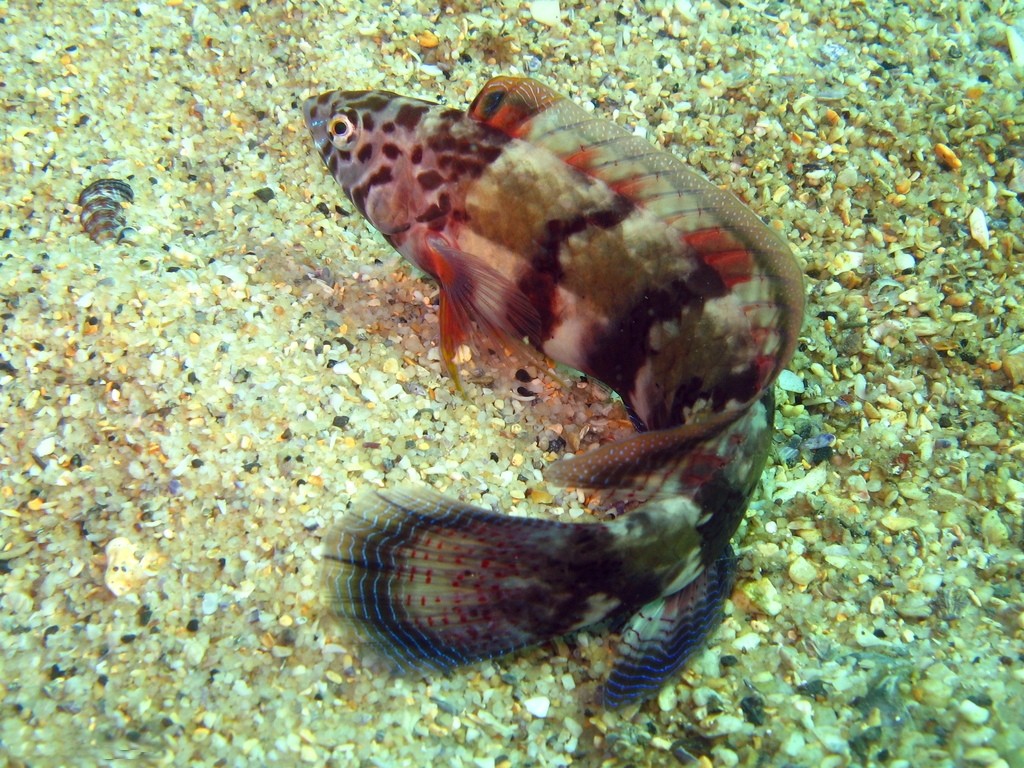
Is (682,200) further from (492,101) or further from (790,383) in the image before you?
(790,383)

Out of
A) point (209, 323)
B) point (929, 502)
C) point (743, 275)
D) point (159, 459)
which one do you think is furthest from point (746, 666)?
point (209, 323)

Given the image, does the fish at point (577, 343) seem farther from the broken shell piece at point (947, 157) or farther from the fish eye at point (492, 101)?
the broken shell piece at point (947, 157)

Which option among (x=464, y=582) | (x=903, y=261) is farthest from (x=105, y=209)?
(x=903, y=261)

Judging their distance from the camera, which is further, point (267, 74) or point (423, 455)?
point (267, 74)

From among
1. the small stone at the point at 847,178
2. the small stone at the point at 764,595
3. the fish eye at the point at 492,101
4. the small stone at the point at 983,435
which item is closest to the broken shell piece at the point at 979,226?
the small stone at the point at 847,178

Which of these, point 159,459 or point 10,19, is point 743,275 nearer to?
point 159,459

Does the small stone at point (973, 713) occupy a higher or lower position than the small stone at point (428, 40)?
lower
